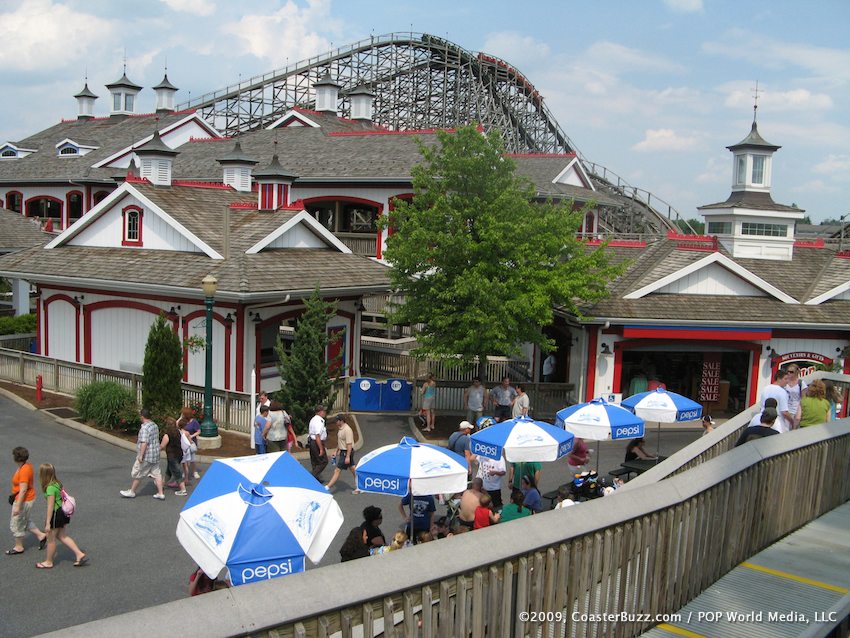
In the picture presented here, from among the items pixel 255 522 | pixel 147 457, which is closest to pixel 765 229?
pixel 147 457

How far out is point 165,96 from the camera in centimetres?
5266

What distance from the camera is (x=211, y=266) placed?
23.3 metres

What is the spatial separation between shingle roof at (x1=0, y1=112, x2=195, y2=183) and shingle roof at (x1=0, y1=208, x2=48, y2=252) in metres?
4.43

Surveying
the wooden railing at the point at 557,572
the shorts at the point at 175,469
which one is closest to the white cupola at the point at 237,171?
the shorts at the point at 175,469

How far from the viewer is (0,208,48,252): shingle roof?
3553cm

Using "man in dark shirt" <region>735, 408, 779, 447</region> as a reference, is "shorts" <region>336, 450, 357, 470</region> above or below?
below

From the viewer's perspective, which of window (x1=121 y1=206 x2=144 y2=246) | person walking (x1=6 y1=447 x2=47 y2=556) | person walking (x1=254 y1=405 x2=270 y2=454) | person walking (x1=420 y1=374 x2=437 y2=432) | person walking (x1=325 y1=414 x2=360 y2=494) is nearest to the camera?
person walking (x1=6 y1=447 x2=47 y2=556)

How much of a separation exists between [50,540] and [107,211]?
1691 centimetres

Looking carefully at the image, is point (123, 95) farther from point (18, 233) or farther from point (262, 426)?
point (262, 426)

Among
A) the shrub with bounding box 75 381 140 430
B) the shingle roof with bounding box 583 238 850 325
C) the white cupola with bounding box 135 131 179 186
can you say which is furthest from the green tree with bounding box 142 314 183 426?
the shingle roof with bounding box 583 238 850 325

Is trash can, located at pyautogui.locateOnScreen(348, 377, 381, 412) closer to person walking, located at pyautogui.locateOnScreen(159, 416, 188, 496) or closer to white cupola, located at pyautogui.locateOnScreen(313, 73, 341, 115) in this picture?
person walking, located at pyautogui.locateOnScreen(159, 416, 188, 496)

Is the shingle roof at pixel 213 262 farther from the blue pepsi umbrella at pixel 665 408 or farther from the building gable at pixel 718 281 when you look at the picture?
the blue pepsi umbrella at pixel 665 408

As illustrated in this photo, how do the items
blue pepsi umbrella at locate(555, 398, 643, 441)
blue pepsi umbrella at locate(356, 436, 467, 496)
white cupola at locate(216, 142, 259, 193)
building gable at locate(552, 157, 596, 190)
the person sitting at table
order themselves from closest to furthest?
blue pepsi umbrella at locate(356, 436, 467, 496), blue pepsi umbrella at locate(555, 398, 643, 441), the person sitting at table, white cupola at locate(216, 142, 259, 193), building gable at locate(552, 157, 596, 190)

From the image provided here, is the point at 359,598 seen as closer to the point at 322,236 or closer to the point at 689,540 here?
the point at 689,540
